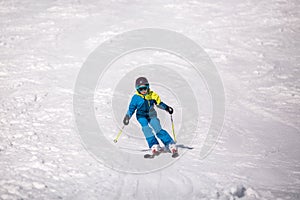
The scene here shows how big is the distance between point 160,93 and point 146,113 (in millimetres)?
3740

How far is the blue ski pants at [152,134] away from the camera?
8070 mm

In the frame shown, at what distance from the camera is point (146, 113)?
27.6 feet

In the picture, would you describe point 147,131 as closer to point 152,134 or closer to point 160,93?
point 152,134

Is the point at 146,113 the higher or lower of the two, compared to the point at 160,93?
lower

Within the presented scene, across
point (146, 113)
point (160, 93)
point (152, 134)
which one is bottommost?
point (152, 134)

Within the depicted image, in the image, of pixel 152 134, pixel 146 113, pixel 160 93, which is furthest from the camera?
pixel 160 93

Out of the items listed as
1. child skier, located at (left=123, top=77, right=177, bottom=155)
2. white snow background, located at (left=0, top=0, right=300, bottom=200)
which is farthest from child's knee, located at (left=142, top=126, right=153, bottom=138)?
white snow background, located at (left=0, top=0, right=300, bottom=200)

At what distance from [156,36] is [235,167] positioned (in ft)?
36.7

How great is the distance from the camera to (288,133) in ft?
34.4

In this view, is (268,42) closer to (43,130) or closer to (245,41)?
(245,41)

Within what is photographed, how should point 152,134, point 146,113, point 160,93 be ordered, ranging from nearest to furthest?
point 152,134 < point 146,113 < point 160,93

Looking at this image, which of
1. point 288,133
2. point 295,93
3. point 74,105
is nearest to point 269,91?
point 295,93

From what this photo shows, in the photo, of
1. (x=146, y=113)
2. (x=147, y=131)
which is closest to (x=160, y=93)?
(x=146, y=113)

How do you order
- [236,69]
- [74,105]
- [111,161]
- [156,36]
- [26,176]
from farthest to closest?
[156,36]
[236,69]
[74,105]
[111,161]
[26,176]
